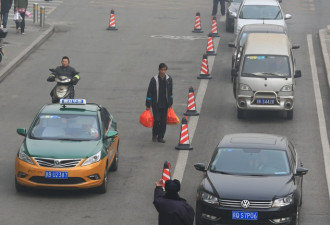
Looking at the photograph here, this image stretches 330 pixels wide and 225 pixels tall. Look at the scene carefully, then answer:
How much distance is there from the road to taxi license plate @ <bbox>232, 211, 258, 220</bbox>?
182 centimetres

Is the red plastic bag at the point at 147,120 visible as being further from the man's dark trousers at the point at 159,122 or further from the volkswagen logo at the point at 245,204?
the volkswagen logo at the point at 245,204

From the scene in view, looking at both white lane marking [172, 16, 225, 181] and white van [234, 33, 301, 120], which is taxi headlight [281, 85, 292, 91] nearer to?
white van [234, 33, 301, 120]

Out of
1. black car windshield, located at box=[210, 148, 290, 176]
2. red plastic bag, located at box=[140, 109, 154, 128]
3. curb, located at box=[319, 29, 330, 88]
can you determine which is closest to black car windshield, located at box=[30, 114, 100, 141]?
black car windshield, located at box=[210, 148, 290, 176]

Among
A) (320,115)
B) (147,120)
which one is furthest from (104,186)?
(320,115)

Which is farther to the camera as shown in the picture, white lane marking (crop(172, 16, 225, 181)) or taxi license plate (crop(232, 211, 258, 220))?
white lane marking (crop(172, 16, 225, 181))

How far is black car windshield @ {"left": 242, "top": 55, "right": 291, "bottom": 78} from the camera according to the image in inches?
1084

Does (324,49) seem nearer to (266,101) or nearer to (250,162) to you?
(266,101)

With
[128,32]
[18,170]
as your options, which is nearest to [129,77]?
[128,32]

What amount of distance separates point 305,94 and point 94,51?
924 cm

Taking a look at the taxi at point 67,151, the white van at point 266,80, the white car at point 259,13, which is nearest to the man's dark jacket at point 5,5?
the white car at point 259,13

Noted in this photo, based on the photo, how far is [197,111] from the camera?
28.0 m

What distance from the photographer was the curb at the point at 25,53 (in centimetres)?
3250

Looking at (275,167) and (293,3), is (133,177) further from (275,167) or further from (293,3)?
(293,3)

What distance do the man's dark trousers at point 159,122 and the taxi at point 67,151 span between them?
3321 millimetres
